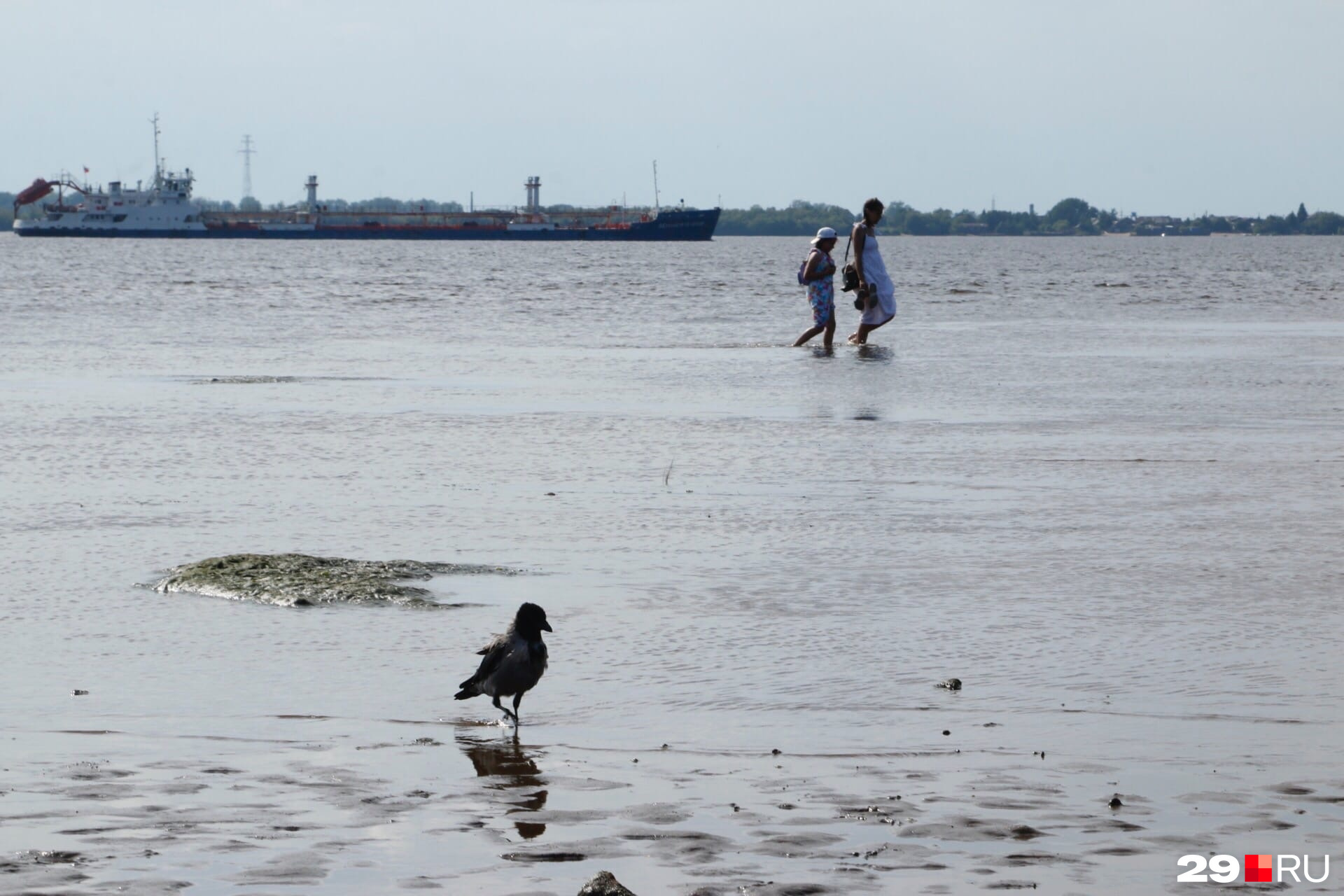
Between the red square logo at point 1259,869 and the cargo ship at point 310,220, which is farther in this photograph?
the cargo ship at point 310,220

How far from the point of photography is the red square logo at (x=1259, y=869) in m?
3.95

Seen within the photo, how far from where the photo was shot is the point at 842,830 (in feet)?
14.2

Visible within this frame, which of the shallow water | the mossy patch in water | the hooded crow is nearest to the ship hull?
the shallow water

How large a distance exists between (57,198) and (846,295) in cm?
11647

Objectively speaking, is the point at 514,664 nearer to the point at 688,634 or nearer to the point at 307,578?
the point at 688,634

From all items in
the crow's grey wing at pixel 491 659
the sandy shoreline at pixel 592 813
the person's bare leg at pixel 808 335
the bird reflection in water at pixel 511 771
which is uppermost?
the person's bare leg at pixel 808 335

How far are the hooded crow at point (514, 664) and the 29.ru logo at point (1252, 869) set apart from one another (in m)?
2.20

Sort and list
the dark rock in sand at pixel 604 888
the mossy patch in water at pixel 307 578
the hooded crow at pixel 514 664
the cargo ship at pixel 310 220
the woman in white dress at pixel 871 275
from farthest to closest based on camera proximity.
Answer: the cargo ship at pixel 310 220
the woman in white dress at pixel 871 275
the mossy patch in water at pixel 307 578
the hooded crow at pixel 514 664
the dark rock in sand at pixel 604 888

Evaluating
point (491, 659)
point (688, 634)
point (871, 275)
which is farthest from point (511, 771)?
point (871, 275)

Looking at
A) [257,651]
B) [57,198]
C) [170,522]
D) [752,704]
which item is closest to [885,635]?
[752,704]

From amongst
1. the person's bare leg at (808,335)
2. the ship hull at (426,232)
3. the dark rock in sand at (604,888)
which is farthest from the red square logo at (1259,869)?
the ship hull at (426,232)

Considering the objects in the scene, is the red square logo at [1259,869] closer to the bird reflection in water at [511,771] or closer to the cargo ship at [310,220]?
the bird reflection in water at [511,771]

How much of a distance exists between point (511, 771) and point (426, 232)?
142322mm

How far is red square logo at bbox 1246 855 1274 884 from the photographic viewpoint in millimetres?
3945
